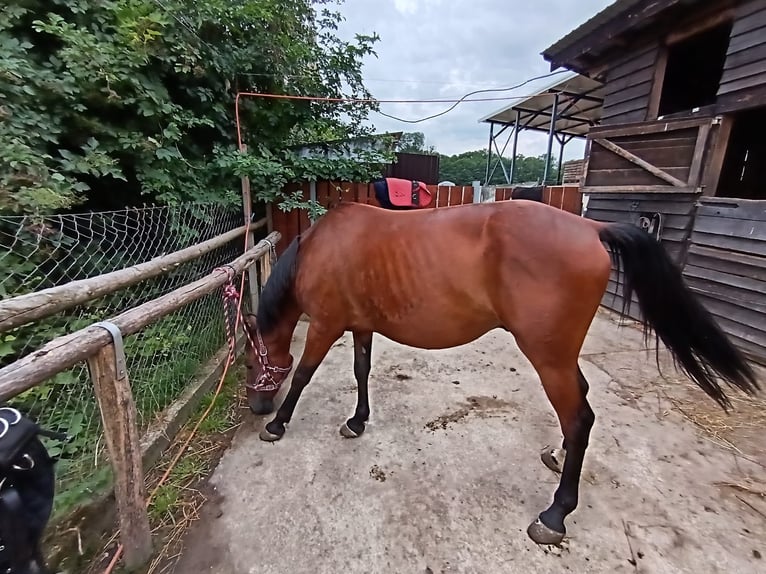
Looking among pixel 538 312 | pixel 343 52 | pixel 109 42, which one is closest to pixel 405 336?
pixel 538 312

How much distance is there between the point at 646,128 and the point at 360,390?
4.14m

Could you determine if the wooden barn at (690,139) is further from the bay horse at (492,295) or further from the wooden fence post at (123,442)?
the wooden fence post at (123,442)

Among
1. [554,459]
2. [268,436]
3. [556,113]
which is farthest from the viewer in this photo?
[556,113]

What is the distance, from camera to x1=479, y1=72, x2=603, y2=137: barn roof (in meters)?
6.51

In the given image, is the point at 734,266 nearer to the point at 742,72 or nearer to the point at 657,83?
the point at 742,72

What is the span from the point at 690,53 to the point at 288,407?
20.3 feet

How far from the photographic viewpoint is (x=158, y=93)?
2369 mm

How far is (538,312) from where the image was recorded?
148cm

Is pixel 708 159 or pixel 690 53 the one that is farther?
pixel 690 53

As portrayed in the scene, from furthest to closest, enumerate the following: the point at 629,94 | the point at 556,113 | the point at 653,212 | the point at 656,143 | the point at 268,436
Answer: the point at 556,113 → the point at 629,94 → the point at 653,212 → the point at 656,143 → the point at 268,436

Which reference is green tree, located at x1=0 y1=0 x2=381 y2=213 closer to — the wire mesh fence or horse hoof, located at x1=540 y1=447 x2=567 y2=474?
the wire mesh fence

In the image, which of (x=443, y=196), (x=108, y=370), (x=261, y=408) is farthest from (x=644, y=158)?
Result: (x=108, y=370)

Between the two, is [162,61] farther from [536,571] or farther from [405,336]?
[536,571]

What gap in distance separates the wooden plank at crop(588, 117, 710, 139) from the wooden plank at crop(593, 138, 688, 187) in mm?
85
